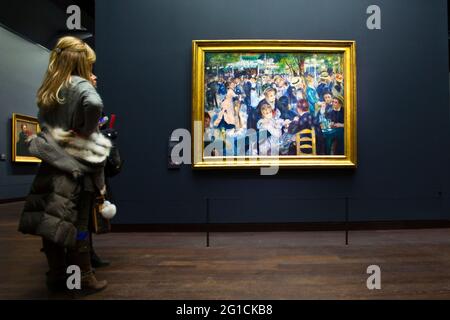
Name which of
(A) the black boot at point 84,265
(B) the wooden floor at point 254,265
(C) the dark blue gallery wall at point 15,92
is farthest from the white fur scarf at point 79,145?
(C) the dark blue gallery wall at point 15,92

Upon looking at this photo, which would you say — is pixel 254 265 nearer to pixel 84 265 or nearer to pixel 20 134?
pixel 84 265

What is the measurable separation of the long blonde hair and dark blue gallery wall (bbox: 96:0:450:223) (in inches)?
118

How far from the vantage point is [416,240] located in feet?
17.8

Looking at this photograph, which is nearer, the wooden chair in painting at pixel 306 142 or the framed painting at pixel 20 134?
the wooden chair in painting at pixel 306 142

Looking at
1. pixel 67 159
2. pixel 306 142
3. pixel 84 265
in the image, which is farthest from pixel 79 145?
pixel 306 142

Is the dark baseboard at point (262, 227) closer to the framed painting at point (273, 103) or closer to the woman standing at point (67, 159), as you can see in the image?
the framed painting at point (273, 103)

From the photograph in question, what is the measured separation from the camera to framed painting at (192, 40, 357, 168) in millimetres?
6039

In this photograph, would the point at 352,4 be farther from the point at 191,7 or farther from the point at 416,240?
the point at 416,240

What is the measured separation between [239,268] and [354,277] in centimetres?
119

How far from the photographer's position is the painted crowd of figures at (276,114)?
605cm

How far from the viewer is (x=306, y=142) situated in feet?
20.1

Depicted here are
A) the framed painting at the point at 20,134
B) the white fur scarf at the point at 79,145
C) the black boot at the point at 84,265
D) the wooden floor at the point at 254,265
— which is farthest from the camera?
the framed painting at the point at 20,134

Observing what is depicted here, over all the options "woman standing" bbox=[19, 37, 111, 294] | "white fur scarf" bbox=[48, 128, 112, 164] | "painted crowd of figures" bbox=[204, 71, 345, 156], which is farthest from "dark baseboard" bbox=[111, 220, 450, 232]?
"white fur scarf" bbox=[48, 128, 112, 164]
